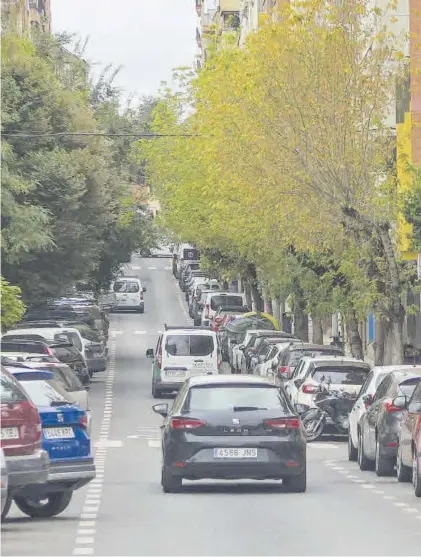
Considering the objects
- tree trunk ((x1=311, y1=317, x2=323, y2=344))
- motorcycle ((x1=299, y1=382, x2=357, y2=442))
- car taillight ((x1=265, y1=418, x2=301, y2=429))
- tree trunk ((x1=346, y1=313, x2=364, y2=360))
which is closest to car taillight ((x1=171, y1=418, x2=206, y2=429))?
car taillight ((x1=265, y1=418, x2=301, y2=429))

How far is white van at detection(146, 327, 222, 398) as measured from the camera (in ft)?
149

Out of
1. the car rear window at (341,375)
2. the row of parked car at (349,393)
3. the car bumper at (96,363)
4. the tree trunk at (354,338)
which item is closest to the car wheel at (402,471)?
the row of parked car at (349,393)

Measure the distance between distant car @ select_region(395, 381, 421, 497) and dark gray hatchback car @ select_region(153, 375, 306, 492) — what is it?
1382mm

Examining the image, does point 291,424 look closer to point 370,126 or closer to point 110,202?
point 370,126

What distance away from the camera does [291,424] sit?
20625mm

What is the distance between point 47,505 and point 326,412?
1489 centimetres

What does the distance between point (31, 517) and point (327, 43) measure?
2145 centimetres

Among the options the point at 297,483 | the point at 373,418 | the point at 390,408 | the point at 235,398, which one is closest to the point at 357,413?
the point at 373,418

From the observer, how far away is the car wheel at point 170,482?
815 inches

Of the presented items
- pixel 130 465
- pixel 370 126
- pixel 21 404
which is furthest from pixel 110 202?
pixel 21 404

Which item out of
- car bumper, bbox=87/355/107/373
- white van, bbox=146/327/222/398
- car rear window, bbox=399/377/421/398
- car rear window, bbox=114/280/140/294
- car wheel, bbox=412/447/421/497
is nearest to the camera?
car wheel, bbox=412/447/421/497

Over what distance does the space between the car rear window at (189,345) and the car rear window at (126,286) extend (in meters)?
50.0

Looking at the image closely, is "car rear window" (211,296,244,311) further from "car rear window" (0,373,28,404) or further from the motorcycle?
"car rear window" (0,373,28,404)

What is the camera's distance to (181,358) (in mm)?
45594
